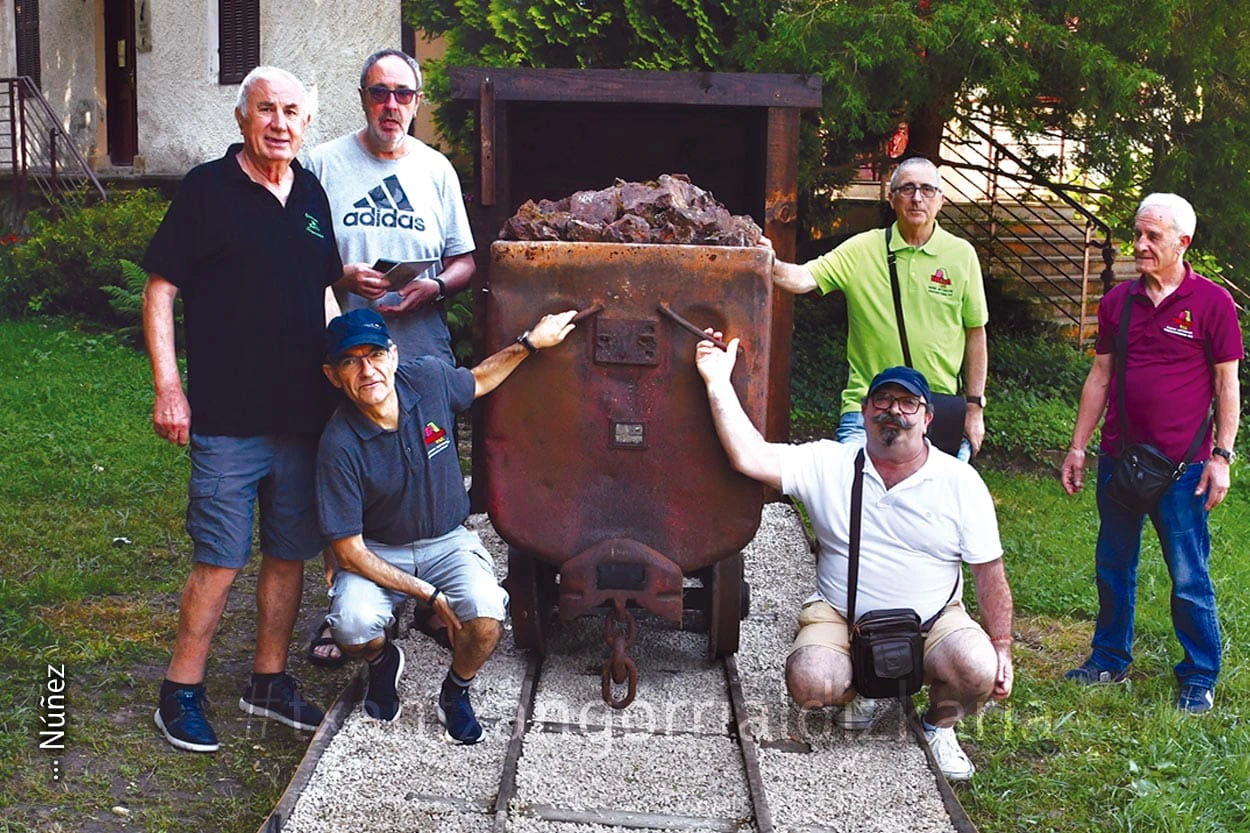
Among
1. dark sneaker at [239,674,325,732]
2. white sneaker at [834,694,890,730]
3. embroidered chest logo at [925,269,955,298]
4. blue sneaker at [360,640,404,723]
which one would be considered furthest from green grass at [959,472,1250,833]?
dark sneaker at [239,674,325,732]

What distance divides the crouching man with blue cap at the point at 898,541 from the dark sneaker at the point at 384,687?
1.28 meters

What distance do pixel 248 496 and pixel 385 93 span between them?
1.46 metres

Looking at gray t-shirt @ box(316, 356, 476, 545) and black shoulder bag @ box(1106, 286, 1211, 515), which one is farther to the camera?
black shoulder bag @ box(1106, 286, 1211, 515)

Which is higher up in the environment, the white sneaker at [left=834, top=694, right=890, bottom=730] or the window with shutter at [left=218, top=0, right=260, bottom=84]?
the window with shutter at [left=218, top=0, right=260, bottom=84]

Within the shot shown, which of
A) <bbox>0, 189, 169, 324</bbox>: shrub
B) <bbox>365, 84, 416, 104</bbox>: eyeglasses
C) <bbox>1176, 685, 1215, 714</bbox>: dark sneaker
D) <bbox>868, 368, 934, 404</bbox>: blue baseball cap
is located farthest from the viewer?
<bbox>0, 189, 169, 324</bbox>: shrub

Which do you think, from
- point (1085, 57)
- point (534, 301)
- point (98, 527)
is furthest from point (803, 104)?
point (98, 527)

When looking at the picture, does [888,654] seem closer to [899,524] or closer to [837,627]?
[837,627]

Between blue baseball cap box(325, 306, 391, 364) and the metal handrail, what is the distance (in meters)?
11.3

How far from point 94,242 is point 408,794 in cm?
1022

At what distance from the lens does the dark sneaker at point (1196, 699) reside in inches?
195

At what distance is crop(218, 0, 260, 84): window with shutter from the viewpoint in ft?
46.9

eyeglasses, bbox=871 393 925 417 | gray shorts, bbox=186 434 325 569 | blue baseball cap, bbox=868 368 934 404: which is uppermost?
blue baseball cap, bbox=868 368 934 404

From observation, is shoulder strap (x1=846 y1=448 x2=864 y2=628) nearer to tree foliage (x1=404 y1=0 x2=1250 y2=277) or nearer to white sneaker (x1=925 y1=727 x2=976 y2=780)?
white sneaker (x1=925 y1=727 x2=976 y2=780)

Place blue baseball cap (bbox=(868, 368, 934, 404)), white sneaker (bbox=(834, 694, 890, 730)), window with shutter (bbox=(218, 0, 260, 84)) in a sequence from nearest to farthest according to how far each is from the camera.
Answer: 1. blue baseball cap (bbox=(868, 368, 934, 404))
2. white sneaker (bbox=(834, 694, 890, 730))
3. window with shutter (bbox=(218, 0, 260, 84))
